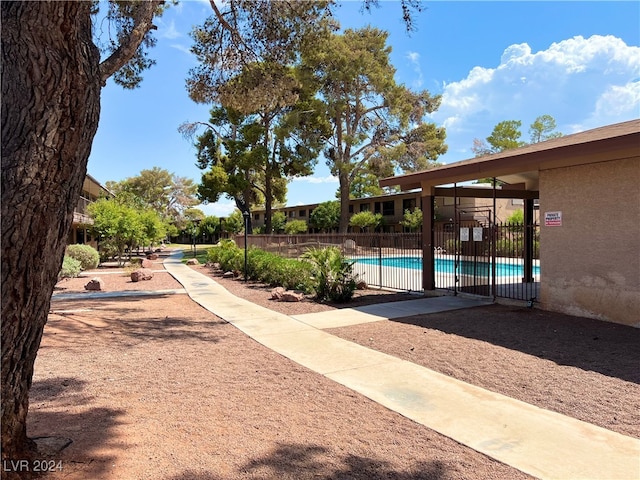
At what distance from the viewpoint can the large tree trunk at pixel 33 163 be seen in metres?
2.65

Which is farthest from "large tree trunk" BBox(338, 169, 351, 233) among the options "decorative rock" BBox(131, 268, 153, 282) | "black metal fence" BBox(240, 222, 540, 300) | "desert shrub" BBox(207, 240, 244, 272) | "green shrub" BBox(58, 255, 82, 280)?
"green shrub" BBox(58, 255, 82, 280)

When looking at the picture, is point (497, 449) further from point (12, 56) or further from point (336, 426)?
point (12, 56)

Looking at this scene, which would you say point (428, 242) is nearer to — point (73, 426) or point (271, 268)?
point (271, 268)

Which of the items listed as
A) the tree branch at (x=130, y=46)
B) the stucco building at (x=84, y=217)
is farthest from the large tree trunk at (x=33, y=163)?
the stucco building at (x=84, y=217)

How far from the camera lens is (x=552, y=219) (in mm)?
9031

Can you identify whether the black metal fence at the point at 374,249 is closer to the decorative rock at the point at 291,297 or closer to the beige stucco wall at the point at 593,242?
the decorative rock at the point at 291,297

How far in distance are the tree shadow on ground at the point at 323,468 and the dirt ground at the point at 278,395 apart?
1cm

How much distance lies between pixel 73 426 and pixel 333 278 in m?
8.21

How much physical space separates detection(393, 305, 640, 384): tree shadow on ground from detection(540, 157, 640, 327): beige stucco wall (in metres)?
0.35

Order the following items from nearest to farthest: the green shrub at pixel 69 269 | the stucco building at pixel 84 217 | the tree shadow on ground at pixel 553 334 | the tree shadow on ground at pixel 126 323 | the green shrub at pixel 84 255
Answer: the tree shadow on ground at pixel 553 334
the tree shadow on ground at pixel 126 323
the green shrub at pixel 69 269
the green shrub at pixel 84 255
the stucco building at pixel 84 217

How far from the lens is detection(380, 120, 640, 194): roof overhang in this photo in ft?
24.1

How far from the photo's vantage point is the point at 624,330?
24.8ft

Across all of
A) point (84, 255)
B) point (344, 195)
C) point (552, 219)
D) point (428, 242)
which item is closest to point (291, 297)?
point (428, 242)

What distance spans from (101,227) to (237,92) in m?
18.4
